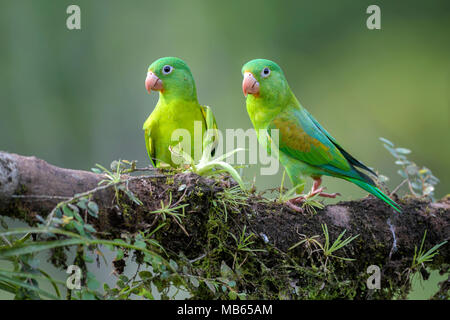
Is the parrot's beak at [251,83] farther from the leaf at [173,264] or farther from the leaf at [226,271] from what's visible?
the leaf at [173,264]

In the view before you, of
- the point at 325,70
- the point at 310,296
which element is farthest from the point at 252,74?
the point at 325,70

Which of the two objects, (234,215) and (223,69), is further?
(223,69)

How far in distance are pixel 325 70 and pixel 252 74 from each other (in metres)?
5.50

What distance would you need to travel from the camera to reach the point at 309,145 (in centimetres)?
302

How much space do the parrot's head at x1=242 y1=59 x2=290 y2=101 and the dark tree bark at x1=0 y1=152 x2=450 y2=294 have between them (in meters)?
1.00

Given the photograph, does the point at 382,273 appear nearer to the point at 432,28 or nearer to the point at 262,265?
the point at 262,265

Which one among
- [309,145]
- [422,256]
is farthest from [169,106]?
[422,256]

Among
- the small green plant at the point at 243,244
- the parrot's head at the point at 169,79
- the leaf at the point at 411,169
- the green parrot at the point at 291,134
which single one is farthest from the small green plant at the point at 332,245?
the parrot's head at the point at 169,79

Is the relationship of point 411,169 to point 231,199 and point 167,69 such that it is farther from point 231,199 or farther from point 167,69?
point 167,69

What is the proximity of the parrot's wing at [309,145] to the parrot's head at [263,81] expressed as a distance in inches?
6.9

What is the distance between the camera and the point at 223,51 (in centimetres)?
852

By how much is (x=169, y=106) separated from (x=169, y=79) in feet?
0.65

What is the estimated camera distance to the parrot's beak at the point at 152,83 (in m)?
3.39

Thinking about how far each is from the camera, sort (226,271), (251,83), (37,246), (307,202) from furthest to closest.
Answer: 1. (251,83)
2. (307,202)
3. (226,271)
4. (37,246)
